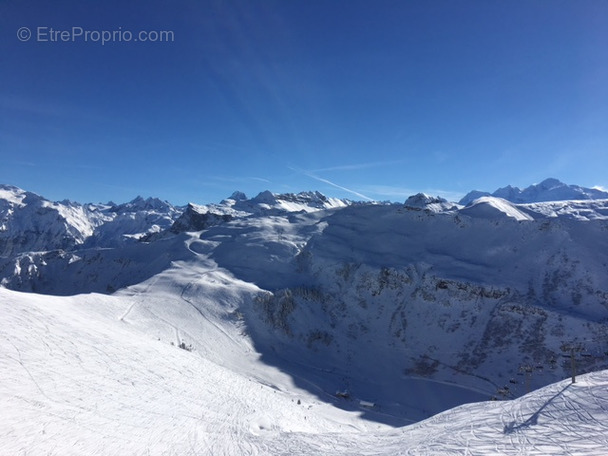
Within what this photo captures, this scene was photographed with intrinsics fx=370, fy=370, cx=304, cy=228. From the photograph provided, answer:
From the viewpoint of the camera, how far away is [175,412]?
21703 mm

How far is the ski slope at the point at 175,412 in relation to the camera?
13094mm

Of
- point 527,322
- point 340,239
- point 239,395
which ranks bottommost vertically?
point 239,395

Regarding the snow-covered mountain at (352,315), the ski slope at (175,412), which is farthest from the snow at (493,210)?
the ski slope at (175,412)

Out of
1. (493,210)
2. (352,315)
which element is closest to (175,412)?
(352,315)

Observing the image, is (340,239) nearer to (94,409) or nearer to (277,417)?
(277,417)

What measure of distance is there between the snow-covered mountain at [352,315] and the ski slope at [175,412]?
24cm

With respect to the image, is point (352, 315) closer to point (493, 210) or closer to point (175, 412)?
point (493, 210)

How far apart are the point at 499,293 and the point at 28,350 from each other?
6731 cm

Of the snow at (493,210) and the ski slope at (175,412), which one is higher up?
the snow at (493,210)

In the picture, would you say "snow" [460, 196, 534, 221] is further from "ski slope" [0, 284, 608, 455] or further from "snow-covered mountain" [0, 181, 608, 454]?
"ski slope" [0, 284, 608, 455]

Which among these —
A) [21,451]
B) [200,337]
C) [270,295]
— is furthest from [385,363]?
[21,451]

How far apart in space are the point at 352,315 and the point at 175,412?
52.7m

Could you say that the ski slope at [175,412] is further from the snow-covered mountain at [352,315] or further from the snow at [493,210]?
the snow at [493,210]

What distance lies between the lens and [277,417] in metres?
26.5
